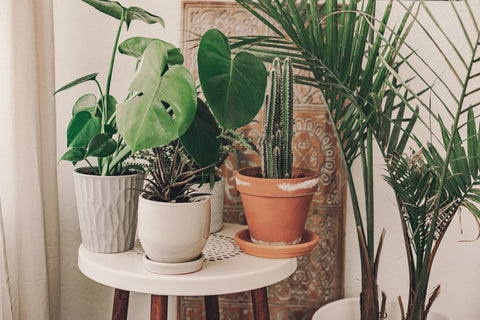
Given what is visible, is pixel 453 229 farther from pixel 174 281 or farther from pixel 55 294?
pixel 55 294

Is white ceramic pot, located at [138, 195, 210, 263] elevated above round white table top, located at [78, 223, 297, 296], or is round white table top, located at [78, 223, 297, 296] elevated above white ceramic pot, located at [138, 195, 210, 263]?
white ceramic pot, located at [138, 195, 210, 263]

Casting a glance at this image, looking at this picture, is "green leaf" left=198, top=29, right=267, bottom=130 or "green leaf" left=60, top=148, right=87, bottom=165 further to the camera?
"green leaf" left=60, top=148, right=87, bottom=165

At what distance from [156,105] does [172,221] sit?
0.25 metres

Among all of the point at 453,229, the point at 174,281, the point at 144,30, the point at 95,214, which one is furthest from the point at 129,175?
the point at 453,229

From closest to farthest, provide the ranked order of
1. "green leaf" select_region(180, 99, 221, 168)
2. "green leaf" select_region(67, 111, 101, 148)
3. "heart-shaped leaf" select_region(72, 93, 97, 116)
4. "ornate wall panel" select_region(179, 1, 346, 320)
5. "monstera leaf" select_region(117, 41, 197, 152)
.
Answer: "monstera leaf" select_region(117, 41, 197, 152), "green leaf" select_region(180, 99, 221, 168), "green leaf" select_region(67, 111, 101, 148), "heart-shaped leaf" select_region(72, 93, 97, 116), "ornate wall panel" select_region(179, 1, 346, 320)

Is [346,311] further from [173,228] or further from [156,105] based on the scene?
[156,105]

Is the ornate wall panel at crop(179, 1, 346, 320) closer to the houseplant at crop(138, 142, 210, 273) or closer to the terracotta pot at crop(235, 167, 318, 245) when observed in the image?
the terracotta pot at crop(235, 167, 318, 245)

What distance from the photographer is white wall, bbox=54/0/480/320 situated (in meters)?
1.39

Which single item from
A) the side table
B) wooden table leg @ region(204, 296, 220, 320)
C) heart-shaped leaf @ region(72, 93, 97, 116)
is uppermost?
heart-shaped leaf @ region(72, 93, 97, 116)

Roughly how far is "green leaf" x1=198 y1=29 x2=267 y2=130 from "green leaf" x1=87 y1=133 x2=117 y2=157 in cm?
27

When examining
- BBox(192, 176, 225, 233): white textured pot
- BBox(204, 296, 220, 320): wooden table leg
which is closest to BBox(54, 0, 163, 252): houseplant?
BBox(192, 176, 225, 233): white textured pot

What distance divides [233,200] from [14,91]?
69cm

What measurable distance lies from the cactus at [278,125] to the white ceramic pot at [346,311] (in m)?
0.45

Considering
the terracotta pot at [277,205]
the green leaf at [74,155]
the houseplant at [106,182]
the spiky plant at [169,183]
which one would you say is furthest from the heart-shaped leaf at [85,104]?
the terracotta pot at [277,205]
